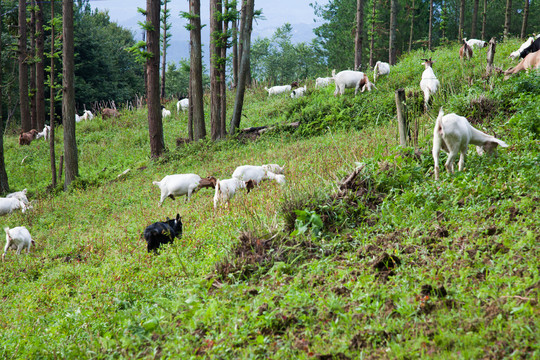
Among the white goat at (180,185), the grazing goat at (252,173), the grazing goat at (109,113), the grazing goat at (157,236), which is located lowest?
the grazing goat at (157,236)

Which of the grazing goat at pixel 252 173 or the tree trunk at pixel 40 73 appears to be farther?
the tree trunk at pixel 40 73

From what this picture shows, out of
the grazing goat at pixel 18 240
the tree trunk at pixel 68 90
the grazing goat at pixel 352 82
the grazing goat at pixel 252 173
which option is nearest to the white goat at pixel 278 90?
the grazing goat at pixel 352 82

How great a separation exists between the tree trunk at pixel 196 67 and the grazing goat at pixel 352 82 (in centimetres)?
557

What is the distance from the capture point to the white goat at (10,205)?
16078 mm

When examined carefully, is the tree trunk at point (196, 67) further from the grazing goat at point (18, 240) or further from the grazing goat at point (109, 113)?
the grazing goat at point (109, 113)

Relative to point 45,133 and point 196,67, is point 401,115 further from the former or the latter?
point 45,133

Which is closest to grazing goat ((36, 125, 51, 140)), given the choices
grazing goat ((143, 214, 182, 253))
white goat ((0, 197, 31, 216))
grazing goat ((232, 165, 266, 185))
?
white goat ((0, 197, 31, 216))

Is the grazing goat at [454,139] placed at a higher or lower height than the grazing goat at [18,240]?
higher

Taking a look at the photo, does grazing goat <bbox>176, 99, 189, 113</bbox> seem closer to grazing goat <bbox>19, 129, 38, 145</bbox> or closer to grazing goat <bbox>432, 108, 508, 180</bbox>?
grazing goat <bbox>19, 129, 38, 145</bbox>

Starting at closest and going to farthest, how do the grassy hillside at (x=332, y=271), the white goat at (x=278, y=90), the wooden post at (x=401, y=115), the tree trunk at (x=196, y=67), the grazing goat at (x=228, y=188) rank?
1. the grassy hillside at (x=332, y=271)
2. the wooden post at (x=401, y=115)
3. the grazing goat at (x=228, y=188)
4. the tree trunk at (x=196, y=67)
5. the white goat at (x=278, y=90)

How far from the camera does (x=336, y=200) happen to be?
6945mm

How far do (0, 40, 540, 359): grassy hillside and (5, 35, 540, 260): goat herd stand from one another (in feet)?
1.11

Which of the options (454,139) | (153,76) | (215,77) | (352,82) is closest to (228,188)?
(454,139)

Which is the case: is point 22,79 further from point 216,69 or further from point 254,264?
point 254,264
